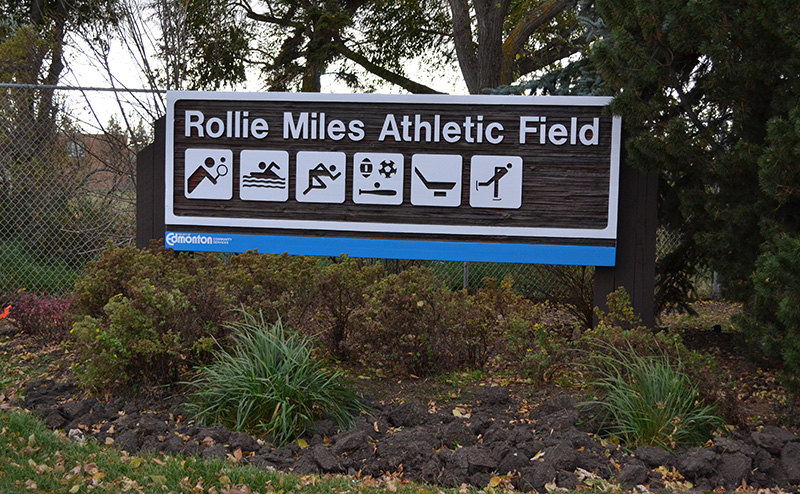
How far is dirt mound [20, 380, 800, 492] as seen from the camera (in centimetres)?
385

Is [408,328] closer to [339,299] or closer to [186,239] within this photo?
[339,299]

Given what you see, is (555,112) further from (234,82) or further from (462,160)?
(234,82)

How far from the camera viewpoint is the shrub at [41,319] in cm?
695

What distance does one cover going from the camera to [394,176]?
22.3 feet

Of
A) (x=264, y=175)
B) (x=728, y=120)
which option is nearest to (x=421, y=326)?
(x=264, y=175)

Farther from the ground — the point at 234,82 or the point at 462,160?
the point at 234,82

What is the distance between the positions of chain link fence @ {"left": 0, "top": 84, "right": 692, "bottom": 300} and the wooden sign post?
2.40 metres

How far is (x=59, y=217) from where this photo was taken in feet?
31.6

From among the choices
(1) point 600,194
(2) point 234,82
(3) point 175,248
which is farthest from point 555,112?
(2) point 234,82

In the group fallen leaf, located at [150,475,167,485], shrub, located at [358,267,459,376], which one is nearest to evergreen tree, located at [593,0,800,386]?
shrub, located at [358,267,459,376]

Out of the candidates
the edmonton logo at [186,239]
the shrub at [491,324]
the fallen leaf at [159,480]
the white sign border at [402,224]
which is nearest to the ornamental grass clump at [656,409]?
the shrub at [491,324]

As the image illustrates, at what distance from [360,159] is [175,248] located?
1.99 metres

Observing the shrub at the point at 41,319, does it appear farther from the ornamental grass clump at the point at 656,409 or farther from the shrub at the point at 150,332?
the ornamental grass clump at the point at 656,409

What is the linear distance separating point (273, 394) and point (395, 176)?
9.67ft
